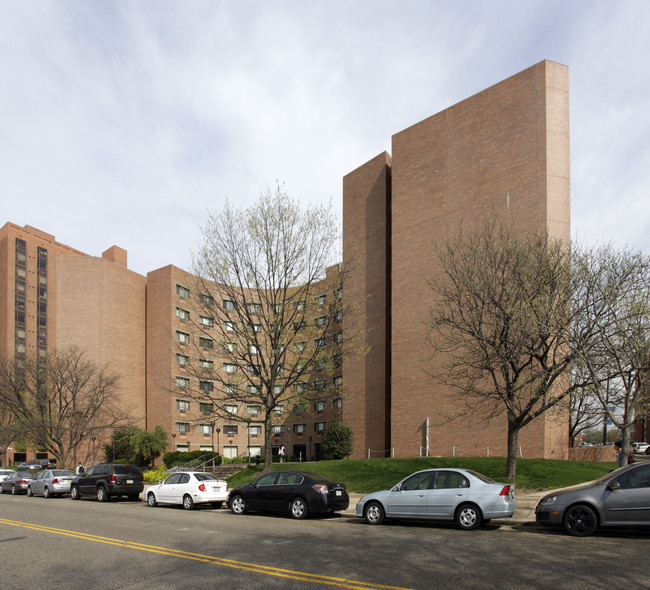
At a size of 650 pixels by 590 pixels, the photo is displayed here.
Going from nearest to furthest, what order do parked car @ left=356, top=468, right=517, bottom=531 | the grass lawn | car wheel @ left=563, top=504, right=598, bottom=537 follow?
car wheel @ left=563, top=504, right=598, bottom=537
parked car @ left=356, top=468, right=517, bottom=531
the grass lawn

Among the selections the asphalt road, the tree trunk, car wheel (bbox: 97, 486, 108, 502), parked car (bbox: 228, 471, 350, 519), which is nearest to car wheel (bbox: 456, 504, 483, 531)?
the asphalt road

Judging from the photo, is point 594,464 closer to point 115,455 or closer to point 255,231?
point 255,231

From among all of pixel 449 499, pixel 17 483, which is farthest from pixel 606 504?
pixel 17 483

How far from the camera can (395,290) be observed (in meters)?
39.8

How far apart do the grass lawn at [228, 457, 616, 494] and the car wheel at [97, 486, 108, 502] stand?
5.51 m

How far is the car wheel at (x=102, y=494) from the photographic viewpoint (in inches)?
932

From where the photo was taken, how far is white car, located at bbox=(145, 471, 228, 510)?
19812 millimetres

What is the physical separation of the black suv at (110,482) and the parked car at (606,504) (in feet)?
58.0

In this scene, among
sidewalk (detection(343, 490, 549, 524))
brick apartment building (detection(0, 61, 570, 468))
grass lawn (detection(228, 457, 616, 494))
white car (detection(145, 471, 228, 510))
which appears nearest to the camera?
sidewalk (detection(343, 490, 549, 524))

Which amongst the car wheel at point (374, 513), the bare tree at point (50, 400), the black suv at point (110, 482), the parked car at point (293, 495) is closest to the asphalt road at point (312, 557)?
the car wheel at point (374, 513)

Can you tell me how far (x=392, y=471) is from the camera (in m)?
26.0

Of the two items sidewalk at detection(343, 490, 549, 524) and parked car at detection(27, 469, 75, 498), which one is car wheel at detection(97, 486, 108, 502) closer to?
parked car at detection(27, 469, 75, 498)

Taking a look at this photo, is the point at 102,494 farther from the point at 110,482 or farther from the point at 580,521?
the point at 580,521

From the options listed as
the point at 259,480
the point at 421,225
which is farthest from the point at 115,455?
the point at 259,480
